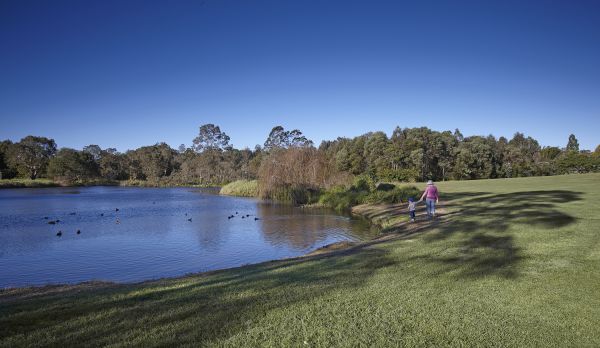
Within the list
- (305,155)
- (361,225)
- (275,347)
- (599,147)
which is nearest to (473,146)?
(599,147)

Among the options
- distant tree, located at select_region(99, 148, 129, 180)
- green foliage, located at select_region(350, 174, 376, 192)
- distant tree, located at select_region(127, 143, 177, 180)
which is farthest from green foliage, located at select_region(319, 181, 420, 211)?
distant tree, located at select_region(99, 148, 129, 180)

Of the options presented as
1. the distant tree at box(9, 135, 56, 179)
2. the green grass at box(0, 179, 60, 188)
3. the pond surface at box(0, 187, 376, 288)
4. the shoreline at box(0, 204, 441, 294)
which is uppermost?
the distant tree at box(9, 135, 56, 179)

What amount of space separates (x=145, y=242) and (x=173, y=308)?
1244 centimetres

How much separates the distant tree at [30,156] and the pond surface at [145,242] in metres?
61.7

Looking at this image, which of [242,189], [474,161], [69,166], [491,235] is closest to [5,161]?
[69,166]

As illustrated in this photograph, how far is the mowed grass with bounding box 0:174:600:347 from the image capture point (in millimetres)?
4672

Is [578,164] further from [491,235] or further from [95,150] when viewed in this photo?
[95,150]

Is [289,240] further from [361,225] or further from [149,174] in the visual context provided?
[149,174]

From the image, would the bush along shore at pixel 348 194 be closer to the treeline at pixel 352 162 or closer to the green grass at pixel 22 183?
the treeline at pixel 352 162

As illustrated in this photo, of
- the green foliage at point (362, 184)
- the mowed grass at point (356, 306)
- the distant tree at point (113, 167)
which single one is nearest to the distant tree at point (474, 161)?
the green foliage at point (362, 184)

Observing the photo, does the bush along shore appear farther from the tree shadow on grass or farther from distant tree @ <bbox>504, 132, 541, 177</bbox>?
distant tree @ <bbox>504, 132, 541, 177</bbox>

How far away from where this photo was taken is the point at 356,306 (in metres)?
5.74

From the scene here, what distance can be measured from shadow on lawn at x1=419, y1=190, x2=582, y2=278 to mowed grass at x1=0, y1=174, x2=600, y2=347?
0.08 m

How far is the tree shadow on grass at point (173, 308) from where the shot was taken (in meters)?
4.73
